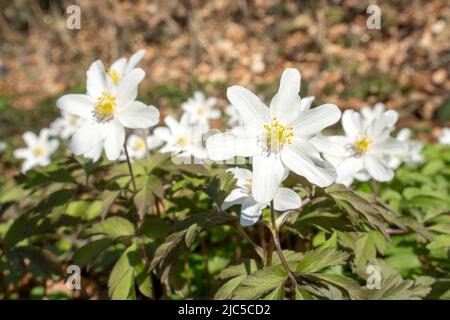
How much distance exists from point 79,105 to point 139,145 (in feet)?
3.39

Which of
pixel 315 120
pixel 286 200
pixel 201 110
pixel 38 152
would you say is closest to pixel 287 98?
pixel 315 120

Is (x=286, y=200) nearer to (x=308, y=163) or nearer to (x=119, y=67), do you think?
(x=308, y=163)

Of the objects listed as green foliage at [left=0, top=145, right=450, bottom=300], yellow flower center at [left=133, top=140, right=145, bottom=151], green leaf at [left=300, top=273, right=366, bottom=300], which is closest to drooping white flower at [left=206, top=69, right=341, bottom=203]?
green foliage at [left=0, top=145, right=450, bottom=300]

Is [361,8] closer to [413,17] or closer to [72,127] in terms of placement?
[413,17]

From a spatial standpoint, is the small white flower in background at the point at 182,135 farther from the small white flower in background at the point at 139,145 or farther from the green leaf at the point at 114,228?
the green leaf at the point at 114,228

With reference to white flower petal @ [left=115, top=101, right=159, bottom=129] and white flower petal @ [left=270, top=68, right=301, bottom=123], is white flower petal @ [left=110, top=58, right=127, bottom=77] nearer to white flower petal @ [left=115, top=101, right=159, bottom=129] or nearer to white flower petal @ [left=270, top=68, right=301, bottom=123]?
white flower petal @ [left=115, top=101, right=159, bottom=129]

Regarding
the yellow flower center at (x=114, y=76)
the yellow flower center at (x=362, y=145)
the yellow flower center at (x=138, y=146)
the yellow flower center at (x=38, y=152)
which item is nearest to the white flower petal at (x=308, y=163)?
the yellow flower center at (x=362, y=145)

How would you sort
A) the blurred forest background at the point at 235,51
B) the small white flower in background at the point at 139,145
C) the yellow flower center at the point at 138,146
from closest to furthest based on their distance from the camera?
the small white flower in background at the point at 139,145 < the yellow flower center at the point at 138,146 < the blurred forest background at the point at 235,51

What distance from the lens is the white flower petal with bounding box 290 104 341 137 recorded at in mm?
1763

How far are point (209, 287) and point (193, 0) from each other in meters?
6.60

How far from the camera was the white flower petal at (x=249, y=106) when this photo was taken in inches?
69.7

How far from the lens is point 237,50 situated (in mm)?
8102

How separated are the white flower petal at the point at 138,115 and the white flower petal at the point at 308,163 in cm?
61
